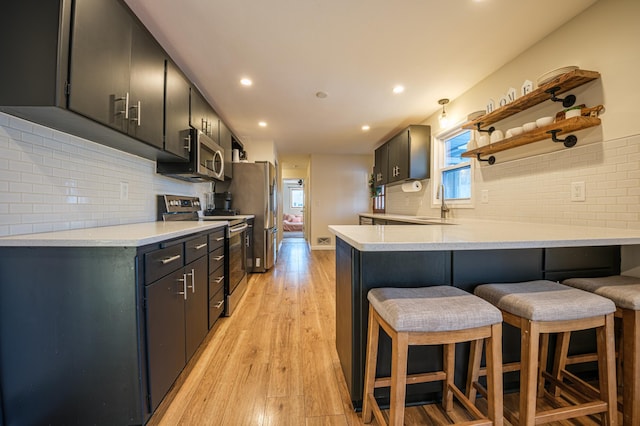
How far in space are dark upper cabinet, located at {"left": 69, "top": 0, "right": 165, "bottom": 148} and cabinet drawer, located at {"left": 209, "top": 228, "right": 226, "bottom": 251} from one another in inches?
29.5

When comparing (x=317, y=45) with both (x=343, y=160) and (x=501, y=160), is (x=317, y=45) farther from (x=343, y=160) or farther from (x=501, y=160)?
(x=343, y=160)

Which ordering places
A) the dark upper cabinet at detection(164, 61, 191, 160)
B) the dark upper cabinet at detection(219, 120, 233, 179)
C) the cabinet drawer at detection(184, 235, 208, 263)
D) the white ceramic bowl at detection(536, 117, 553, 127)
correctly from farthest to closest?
the dark upper cabinet at detection(219, 120, 233, 179) → the dark upper cabinet at detection(164, 61, 191, 160) → the white ceramic bowl at detection(536, 117, 553, 127) → the cabinet drawer at detection(184, 235, 208, 263)

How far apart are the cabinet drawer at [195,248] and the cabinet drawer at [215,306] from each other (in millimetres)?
456

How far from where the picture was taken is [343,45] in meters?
2.00

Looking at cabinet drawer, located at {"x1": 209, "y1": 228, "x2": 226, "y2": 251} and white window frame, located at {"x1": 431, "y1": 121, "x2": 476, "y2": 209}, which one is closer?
cabinet drawer, located at {"x1": 209, "y1": 228, "x2": 226, "y2": 251}

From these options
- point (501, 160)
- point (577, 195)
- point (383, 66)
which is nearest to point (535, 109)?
point (501, 160)

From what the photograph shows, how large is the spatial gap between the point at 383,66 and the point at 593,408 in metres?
2.55

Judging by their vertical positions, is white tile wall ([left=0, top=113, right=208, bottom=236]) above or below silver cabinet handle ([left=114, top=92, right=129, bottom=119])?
below

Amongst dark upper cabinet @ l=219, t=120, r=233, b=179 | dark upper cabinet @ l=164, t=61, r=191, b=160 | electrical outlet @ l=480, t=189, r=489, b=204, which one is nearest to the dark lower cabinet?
dark upper cabinet @ l=164, t=61, r=191, b=160

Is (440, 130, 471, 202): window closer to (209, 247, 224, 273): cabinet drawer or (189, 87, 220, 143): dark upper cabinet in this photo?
(209, 247, 224, 273): cabinet drawer

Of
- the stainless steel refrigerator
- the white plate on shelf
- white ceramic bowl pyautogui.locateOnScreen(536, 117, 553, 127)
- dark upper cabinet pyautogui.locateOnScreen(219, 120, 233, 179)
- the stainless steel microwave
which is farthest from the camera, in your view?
the stainless steel refrigerator

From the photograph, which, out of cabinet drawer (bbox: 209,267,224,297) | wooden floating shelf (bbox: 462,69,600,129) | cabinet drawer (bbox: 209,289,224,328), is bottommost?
cabinet drawer (bbox: 209,289,224,328)

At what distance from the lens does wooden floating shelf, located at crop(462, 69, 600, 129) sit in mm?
1566

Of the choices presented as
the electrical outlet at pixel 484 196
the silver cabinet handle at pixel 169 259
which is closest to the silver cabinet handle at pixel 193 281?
the silver cabinet handle at pixel 169 259
